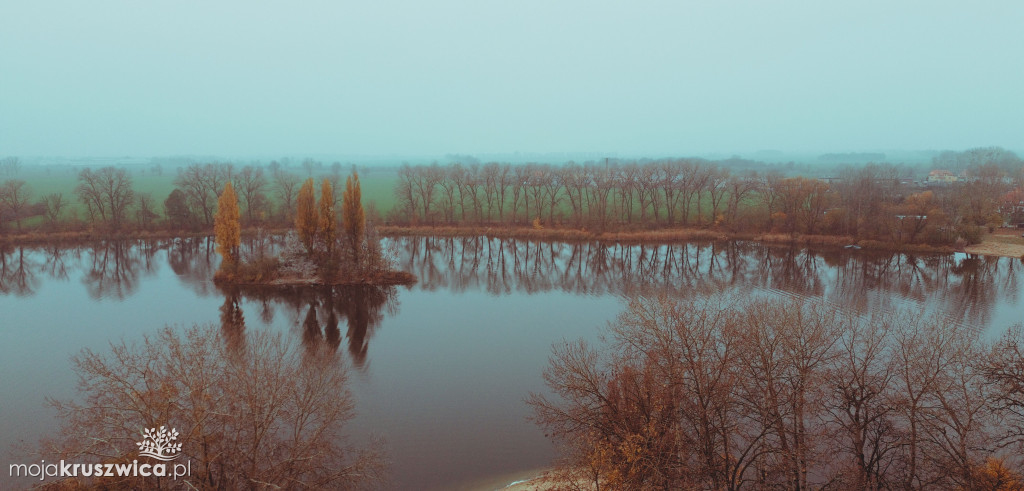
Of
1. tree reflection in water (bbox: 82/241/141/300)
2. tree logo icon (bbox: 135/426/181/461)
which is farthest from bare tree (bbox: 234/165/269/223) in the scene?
tree logo icon (bbox: 135/426/181/461)

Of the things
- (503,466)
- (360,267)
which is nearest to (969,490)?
(503,466)

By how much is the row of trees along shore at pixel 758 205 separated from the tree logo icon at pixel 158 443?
37.6 meters

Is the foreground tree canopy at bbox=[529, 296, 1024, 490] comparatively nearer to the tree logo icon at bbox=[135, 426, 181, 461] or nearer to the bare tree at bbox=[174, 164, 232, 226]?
the tree logo icon at bbox=[135, 426, 181, 461]

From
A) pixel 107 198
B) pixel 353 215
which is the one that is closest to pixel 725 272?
pixel 353 215

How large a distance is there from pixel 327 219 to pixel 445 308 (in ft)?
29.8

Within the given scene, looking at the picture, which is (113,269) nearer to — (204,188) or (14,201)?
(204,188)

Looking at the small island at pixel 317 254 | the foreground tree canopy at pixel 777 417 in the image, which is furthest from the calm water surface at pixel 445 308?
the foreground tree canopy at pixel 777 417

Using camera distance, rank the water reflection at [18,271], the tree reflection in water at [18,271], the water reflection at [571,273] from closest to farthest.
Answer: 1. the water reflection at [571,273]
2. the tree reflection in water at [18,271]
3. the water reflection at [18,271]

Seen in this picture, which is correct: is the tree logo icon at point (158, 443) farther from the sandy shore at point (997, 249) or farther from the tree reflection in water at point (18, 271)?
the sandy shore at point (997, 249)

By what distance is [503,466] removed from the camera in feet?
42.9

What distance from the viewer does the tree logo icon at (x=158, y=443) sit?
8.87 m

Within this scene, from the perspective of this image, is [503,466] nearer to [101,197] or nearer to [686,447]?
[686,447]

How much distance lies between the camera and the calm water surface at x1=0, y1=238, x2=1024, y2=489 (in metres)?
14.5

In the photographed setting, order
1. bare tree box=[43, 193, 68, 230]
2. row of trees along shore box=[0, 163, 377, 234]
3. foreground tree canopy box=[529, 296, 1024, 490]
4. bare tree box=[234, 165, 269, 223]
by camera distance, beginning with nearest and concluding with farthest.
→ foreground tree canopy box=[529, 296, 1024, 490] → bare tree box=[43, 193, 68, 230] → row of trees along shore box=[0, 163, 377, 234] → bare tree box=[234, 165, 269, 223]
